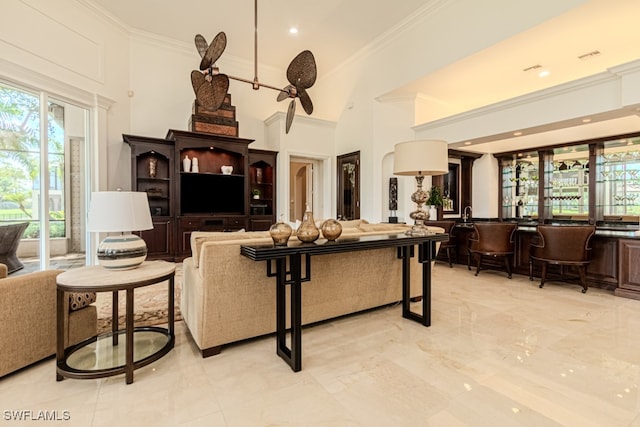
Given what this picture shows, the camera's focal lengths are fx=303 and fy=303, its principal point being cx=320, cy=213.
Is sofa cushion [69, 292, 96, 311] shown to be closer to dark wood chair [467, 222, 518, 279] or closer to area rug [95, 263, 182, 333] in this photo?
area rug [95, 263, 182, 333]

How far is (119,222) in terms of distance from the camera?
2.09 m

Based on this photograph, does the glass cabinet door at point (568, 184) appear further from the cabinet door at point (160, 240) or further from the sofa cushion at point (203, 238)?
the cabinet door at point (160, 240)

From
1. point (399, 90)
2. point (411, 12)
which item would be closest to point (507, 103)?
point (399, 90)

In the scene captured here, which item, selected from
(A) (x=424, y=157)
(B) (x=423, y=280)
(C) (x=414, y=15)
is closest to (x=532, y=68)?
(C) (x=414, y=15)

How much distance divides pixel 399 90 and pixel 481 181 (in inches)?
119

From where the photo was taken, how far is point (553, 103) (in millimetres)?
4066

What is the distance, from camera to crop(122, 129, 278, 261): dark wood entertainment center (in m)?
5.43

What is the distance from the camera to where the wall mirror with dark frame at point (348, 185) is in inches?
262

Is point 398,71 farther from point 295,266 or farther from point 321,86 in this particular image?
point 295,266

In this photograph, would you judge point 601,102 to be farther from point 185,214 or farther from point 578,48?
point 185,214

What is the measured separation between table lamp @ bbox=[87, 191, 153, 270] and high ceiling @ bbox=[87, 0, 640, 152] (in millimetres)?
4427

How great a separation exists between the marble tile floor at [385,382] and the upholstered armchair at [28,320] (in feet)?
0.40
